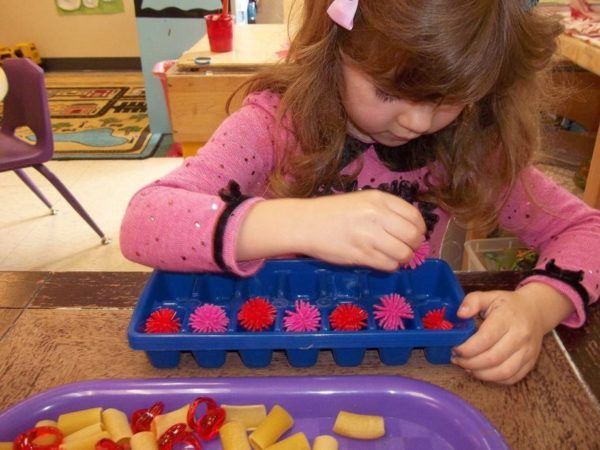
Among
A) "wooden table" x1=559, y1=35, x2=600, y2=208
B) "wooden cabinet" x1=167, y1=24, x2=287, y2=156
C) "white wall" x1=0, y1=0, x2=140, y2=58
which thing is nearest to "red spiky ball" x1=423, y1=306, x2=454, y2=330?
"wooden table" x1=559, y1=35, x2=600, y2=208

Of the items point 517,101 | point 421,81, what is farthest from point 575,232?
point 421,81

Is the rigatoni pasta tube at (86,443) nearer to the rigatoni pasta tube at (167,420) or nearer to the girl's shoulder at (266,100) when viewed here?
the rigatoni pasta tube at (167,420)

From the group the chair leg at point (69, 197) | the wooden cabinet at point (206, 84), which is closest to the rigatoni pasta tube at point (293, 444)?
the wooden cabinet at point (206, 84)

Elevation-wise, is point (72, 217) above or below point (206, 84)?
below

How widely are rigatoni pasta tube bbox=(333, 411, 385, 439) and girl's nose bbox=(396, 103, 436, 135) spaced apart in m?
0.28

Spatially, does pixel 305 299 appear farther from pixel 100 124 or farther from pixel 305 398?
pixel 100 124

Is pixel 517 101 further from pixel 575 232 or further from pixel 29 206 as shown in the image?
pixel 29 206

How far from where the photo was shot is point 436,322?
52cm

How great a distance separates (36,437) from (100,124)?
2.50m

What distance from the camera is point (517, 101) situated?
623mm

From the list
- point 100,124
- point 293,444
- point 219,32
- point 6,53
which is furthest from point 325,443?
point 6,53

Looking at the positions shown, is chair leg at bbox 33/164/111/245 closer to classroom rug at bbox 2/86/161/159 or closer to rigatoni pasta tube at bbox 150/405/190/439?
classroom rug at bbox 2/86/161/159

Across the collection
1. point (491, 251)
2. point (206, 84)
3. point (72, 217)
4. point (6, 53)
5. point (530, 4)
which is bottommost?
point (72, 217)

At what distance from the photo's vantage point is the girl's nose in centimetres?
54
